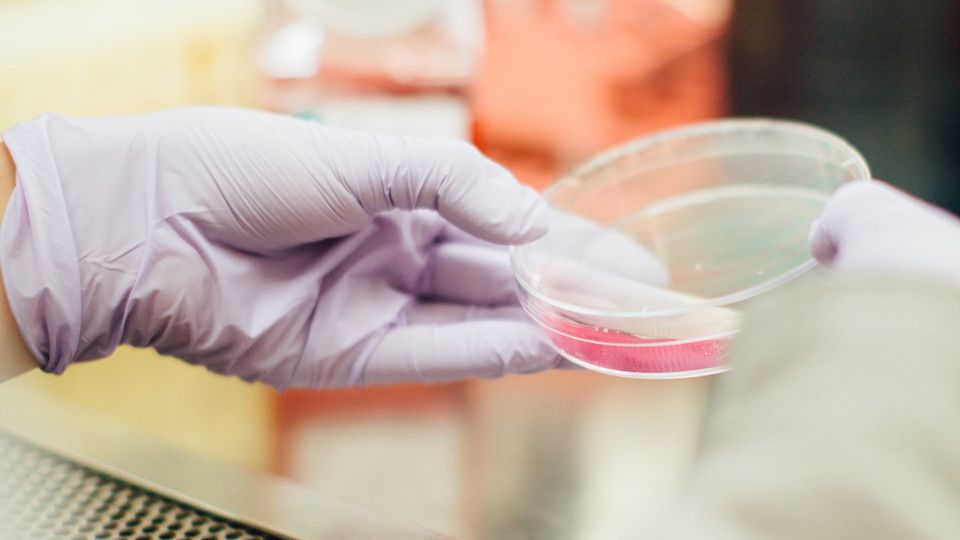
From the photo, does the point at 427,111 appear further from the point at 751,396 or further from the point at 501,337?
the point at 751,396

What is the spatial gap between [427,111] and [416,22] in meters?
0.20

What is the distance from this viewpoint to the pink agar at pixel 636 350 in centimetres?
75

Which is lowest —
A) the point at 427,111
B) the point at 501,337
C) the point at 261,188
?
the point at 427,111

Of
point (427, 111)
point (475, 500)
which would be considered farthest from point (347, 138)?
point (427, 111)

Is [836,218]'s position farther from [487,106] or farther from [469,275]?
[487,106]

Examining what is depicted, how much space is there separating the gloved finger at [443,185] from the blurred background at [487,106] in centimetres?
32

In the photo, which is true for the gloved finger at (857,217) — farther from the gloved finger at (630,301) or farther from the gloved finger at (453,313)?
the gloved finger at (453,313)

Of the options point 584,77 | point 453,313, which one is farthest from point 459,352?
point 584,77

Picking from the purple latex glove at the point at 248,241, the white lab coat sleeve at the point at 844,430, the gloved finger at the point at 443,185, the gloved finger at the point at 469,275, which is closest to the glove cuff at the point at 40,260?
the purple latex glove at the point at 248,241

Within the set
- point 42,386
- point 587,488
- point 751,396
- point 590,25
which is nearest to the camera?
point 751,396

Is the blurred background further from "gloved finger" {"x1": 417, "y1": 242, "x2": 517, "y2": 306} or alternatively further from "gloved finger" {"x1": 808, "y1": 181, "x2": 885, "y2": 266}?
"gloved finger" {"x1": 808, "y1": 181, "x2": 885, "y2": 266}

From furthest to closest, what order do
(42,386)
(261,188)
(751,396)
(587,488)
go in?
1. (42,386)
2. (587,488)
3. (261,188)
4. (751,396)

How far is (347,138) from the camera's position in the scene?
33.3 inches

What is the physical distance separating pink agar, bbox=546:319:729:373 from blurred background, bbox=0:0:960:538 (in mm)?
209
